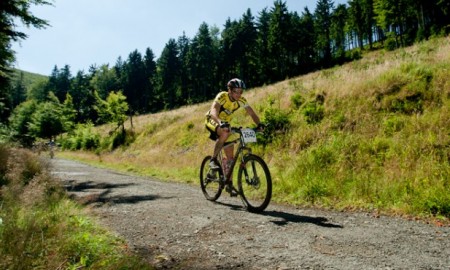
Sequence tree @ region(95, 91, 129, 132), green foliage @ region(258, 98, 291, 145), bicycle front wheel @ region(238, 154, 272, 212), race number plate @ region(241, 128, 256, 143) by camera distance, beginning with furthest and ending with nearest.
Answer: tree @ region(95, 91, 129, 132), green foliage @ region(258, 98, 291, 145), race number plate @ region(241, 128, 256, 143), bicycle front wheel @ region(238, 154, 272, 212)

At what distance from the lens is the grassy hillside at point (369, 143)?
653cm

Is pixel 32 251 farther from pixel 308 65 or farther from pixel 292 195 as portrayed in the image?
pixel 308 65

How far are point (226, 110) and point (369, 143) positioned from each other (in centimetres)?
435

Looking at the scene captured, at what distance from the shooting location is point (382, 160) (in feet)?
27.1

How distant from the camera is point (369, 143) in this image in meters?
8.98

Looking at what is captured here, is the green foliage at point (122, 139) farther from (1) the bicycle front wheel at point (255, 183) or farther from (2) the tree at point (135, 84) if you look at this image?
(2) the tree at point (135, 84)

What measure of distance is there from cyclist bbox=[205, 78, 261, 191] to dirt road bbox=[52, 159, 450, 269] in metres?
1.22

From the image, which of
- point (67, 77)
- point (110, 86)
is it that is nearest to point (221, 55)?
point (110, 86)

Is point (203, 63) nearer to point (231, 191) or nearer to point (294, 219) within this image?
point (231, 191)

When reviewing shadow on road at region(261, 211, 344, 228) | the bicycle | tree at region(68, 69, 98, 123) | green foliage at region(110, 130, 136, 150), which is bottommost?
shadow on road at region(261, 211, 344, 228)

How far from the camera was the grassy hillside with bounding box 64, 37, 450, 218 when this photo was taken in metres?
6.53

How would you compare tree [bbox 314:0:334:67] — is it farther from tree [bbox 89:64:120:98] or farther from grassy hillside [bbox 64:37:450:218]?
grassy hillside [bbox 64:37:450:218]

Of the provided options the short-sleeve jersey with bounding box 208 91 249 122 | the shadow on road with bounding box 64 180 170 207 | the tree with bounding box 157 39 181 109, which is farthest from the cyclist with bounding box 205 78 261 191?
the tree with bounding box 157 39 181 109

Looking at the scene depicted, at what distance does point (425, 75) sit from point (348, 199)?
644 centimetres
